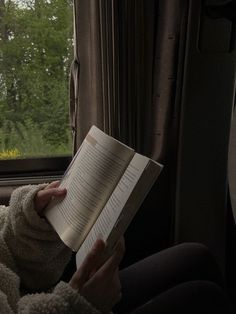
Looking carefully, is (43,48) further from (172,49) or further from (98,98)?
(172,49)

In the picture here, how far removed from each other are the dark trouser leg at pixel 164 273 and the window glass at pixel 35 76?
65 cm

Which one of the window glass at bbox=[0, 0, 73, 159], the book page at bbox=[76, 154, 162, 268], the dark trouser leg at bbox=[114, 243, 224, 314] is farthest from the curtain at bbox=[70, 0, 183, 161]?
the book page at bbox=[76, 154, 162, 268]

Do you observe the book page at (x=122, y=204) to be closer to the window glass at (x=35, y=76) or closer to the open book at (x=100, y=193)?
the open book at (x=100, y=193)

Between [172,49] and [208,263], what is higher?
[172,49]

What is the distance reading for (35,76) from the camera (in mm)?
1413

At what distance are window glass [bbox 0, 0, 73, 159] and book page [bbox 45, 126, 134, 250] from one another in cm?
67

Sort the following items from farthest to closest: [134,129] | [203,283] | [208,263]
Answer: [134,129]
[208,263]
[203,283]

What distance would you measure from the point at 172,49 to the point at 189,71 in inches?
3.5

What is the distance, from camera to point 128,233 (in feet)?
4.26

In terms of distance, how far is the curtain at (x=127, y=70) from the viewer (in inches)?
48.7

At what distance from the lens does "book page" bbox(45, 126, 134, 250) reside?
2.26 feet

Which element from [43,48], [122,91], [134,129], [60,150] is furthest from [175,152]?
[43,48]

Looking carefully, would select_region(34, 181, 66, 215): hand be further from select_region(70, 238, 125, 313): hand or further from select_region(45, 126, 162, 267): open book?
select_region(70, 238, 125, 313): hand

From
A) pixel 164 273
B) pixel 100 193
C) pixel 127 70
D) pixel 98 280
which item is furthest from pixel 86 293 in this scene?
pixel 127 70
